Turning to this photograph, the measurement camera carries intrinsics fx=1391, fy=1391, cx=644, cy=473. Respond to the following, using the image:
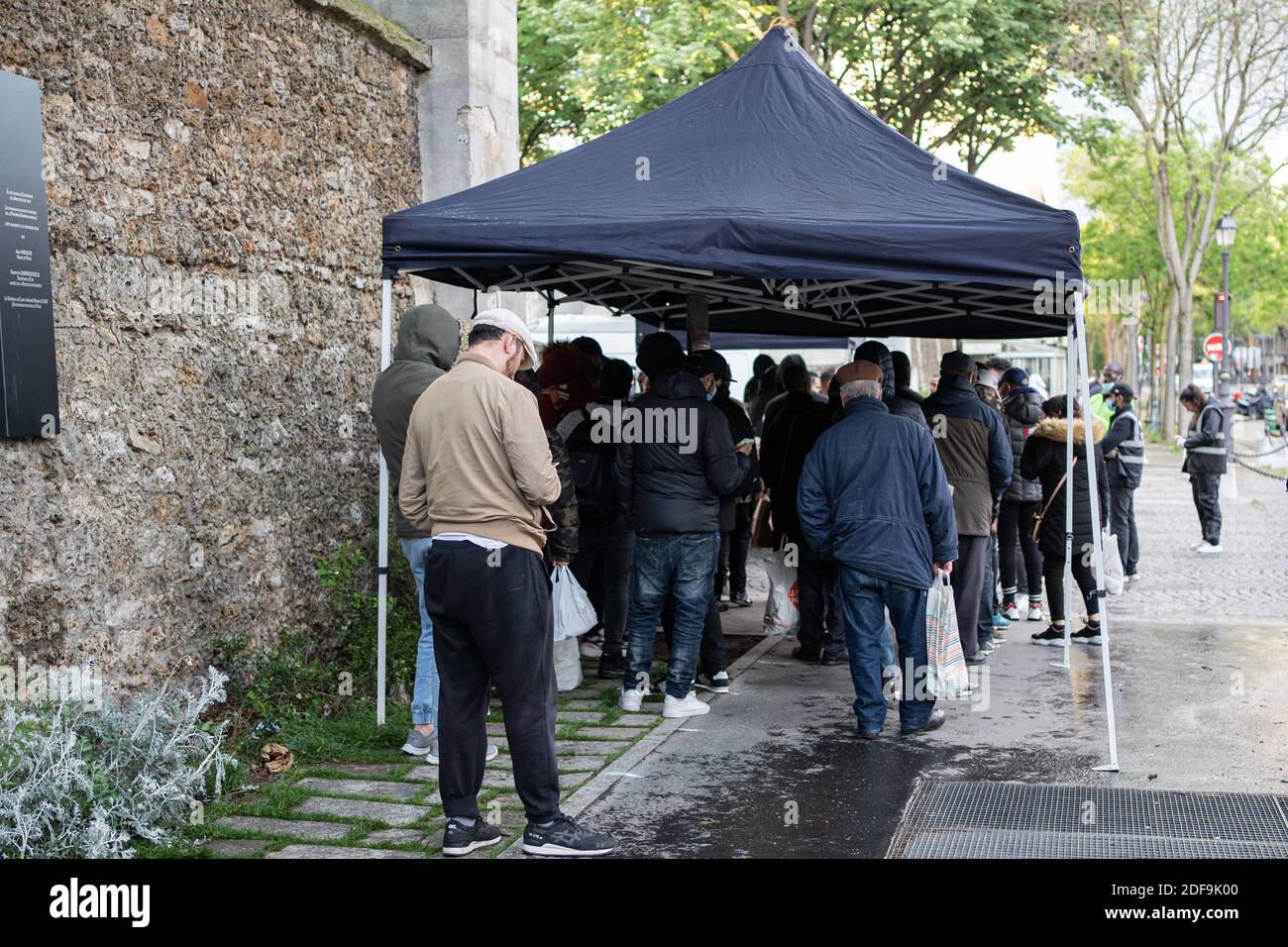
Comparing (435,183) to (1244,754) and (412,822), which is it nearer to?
(412,822)

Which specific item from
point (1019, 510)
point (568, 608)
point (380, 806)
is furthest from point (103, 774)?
point (1019, 510)

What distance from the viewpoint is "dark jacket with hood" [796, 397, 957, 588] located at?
6.57 m

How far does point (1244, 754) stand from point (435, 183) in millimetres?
5662

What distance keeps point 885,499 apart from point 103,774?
361 cm

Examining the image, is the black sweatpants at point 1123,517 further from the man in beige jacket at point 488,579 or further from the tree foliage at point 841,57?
the tree foliage at point 841,57

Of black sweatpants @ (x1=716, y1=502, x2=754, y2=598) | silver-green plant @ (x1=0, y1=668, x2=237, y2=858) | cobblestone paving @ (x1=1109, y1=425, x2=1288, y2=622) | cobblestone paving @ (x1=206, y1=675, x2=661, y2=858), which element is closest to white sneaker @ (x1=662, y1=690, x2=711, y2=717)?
cobblestone paving @ (x1=206, y1=675, x2=661, y2=858)

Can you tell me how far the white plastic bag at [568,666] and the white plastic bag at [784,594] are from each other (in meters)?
1.63

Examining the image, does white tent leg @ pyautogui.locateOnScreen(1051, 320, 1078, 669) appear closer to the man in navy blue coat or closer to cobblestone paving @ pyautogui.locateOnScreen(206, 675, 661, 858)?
the man in navy blue coat

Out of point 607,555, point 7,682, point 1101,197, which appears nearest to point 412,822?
point 7,682

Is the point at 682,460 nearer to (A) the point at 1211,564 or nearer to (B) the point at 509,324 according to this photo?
(B) the point at 509,324

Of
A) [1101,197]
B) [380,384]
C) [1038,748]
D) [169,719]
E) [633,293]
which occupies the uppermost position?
[1101,197]

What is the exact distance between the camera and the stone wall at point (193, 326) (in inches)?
211

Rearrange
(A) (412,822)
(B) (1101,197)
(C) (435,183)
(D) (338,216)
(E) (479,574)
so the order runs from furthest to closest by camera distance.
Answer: (B) (1101,197), (C) (435,183), (D) (338,216), (A) (412,822), (E) (479,574)

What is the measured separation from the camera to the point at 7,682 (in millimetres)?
5043
